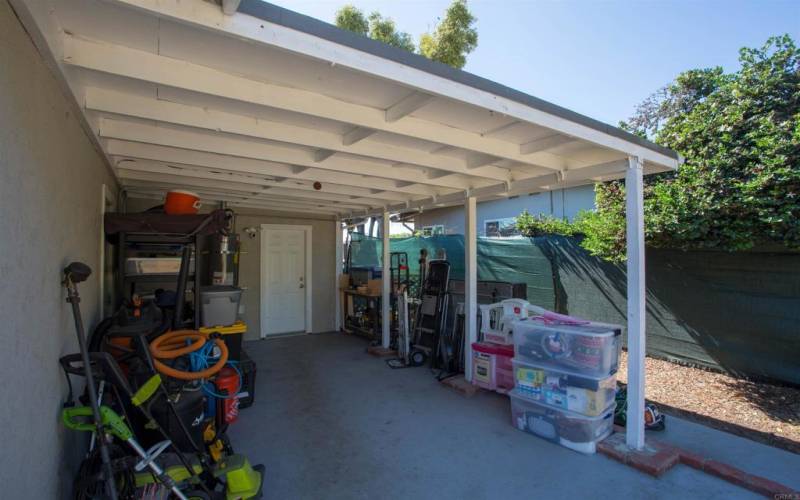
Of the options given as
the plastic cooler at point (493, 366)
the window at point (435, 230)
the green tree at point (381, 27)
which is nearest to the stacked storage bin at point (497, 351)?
the plastic cooler at point (493, 366)

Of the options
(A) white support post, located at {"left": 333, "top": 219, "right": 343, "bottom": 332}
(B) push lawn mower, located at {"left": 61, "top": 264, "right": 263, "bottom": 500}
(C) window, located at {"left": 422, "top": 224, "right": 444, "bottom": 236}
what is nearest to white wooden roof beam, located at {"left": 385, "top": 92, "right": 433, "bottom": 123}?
(B) push lawn mower, located at {"left": 61, "top": 264, "right": 263, "bottom": 500}

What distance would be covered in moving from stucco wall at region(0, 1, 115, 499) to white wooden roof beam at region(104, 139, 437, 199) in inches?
36.7

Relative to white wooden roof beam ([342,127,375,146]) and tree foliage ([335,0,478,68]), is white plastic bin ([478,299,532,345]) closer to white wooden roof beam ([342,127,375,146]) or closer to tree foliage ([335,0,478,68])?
white wooden roof beam ([342,127,375,146])

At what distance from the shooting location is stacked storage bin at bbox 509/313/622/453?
113 inches

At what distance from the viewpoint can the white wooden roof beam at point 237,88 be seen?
66.6 inches

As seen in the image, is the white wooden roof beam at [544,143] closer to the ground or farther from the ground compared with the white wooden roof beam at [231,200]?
farther from the ground

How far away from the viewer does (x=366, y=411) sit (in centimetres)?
362

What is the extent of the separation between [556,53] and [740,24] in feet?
7.45

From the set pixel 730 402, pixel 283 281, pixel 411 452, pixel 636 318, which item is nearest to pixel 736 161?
pixel 636 318

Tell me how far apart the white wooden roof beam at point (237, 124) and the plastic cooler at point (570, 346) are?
1.62m

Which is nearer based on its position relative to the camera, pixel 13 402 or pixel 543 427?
pixel 13 402

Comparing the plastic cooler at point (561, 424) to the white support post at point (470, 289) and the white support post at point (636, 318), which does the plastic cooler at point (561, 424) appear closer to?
the white support post at point (636, 318)

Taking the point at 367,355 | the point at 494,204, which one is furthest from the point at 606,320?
the point at 494,204

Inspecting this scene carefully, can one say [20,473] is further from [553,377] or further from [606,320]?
[606,320]
